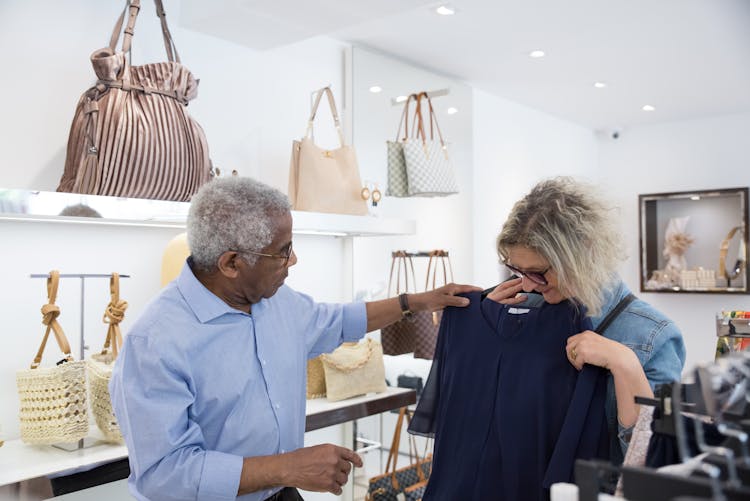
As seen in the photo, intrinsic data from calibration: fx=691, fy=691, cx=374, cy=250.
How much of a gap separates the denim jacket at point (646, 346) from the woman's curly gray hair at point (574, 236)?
71 mm

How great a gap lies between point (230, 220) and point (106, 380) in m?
0.80

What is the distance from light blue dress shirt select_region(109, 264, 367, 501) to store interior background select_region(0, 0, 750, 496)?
90cm

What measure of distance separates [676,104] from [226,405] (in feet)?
16.7

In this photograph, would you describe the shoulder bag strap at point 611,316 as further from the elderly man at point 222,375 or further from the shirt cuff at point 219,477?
the shirt cuff at point 219,477

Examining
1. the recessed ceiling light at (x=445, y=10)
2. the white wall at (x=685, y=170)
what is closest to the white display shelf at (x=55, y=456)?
the recessed ceiling light at (x=445, y=10)

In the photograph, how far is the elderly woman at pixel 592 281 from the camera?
143 centimetres

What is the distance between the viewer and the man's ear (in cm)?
161

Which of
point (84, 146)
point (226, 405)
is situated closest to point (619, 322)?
point (226, 405)

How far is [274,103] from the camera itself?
331 cm

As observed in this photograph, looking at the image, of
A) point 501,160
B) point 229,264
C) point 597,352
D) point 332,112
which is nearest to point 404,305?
point 229,264

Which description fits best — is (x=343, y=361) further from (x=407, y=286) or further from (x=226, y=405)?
(x=226, y=405)

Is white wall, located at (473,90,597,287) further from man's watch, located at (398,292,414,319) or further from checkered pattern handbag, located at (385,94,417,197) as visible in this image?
man's watch, located at (398,292,414,319)

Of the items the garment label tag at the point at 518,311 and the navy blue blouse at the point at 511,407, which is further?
the garment label tag at the point at 518,311

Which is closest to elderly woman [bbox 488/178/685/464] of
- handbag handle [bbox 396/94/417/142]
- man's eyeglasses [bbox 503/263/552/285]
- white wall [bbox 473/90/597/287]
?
man's eyeglasses [bbox 503/263/552/285]
